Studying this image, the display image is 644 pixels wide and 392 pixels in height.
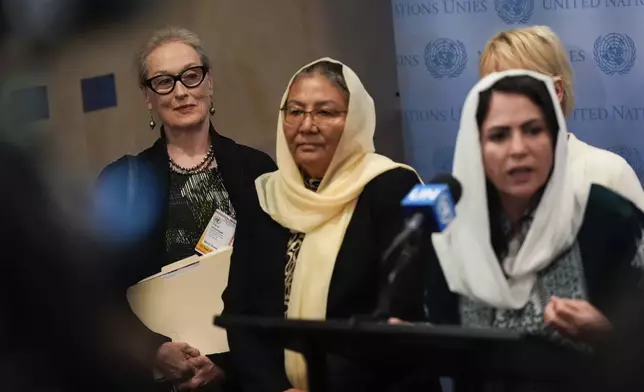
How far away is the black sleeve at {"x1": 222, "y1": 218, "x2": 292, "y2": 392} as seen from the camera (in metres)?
1.51

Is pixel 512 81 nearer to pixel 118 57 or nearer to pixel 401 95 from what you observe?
pixel 401 95

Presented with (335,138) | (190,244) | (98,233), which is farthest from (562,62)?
(98,233)

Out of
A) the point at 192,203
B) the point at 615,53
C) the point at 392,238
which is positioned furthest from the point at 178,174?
the point at 615,53

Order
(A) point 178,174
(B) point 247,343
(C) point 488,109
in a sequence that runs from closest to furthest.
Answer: (C) point 488,109
(B) point 247,343
(A) point 178,174

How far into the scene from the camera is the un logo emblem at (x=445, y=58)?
1445 millimetres

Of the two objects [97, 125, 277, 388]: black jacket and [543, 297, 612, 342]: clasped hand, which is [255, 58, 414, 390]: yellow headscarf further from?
[543, 297, 612, 342]: clasped hand

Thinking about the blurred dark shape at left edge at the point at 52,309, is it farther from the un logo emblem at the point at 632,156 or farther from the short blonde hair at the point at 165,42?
the un logo emblem at the point at 632,156

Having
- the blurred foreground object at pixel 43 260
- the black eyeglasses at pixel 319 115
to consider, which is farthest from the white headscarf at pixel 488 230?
the blurred foreground object at pixel 43 260

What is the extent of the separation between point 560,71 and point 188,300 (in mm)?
770

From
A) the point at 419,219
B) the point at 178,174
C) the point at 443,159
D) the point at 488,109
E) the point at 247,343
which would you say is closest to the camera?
the point at 419,219

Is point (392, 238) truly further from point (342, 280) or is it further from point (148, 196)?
point (148, 196)

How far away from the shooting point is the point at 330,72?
147 centimetres

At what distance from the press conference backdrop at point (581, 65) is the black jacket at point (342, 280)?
0.10 metres

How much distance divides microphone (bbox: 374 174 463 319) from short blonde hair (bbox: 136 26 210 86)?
1.96 ft
